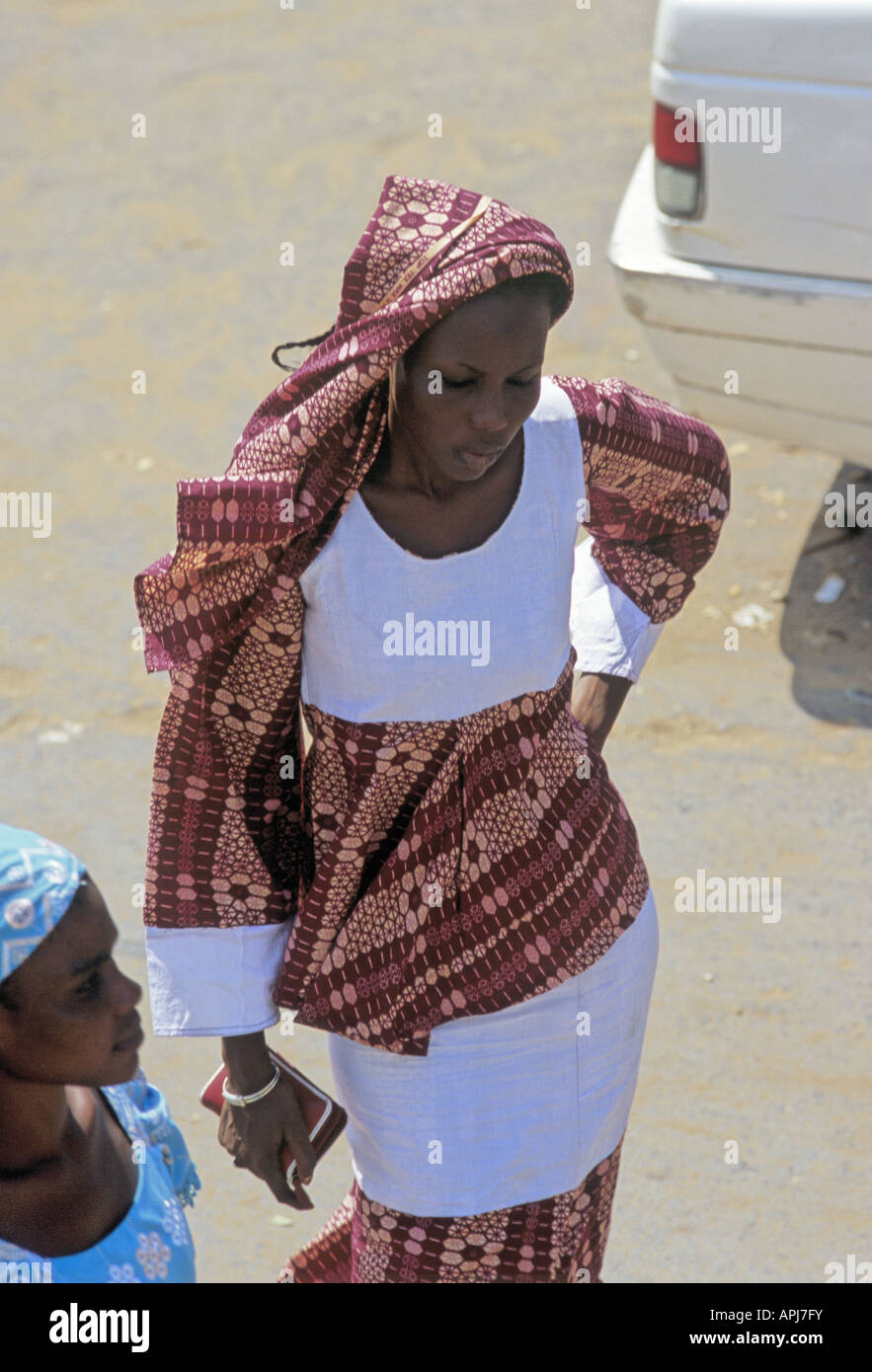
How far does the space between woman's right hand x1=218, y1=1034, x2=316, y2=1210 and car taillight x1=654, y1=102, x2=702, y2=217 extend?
3099 mm

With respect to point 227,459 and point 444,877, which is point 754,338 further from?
point 444,877

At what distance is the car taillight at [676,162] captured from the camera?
4.67 meters

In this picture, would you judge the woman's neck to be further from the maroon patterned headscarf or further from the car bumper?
the car bumper

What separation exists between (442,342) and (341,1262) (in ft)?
5.15

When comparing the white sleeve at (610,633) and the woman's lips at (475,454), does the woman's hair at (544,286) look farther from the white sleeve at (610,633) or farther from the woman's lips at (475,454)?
the white sleeve at (610,633)

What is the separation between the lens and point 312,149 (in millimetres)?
8625

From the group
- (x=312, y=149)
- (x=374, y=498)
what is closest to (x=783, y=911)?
(x=374, y=498)

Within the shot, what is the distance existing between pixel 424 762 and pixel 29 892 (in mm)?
546

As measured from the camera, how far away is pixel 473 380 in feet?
6.88

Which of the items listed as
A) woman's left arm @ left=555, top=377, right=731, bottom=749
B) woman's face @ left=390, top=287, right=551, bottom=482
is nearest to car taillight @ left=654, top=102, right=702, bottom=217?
woman's left arm @ left=555, top=377, right=731, bottom=749

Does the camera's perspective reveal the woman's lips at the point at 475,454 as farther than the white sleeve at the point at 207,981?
No

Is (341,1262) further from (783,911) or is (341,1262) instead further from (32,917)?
(783,911)

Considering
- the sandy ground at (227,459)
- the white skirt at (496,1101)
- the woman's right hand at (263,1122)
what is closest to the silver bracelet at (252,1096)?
the woman's right hand at (263,1122)

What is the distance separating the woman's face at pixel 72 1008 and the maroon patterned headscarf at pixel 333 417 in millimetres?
372
